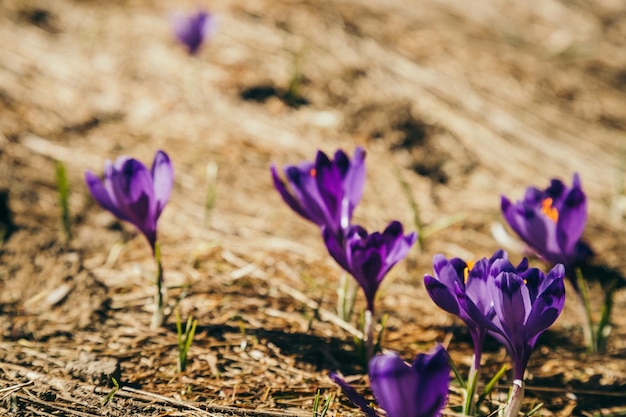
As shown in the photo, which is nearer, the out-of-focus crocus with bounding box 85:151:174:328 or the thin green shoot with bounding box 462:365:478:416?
the thin green shoot with bounding box 462:365:478:416

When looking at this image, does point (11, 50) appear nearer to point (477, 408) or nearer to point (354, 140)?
point (354, 140)

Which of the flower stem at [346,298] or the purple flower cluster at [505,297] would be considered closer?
the purple flower cluster at [505,297]

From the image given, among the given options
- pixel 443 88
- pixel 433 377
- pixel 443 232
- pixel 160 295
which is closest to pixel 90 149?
pixel 160 295

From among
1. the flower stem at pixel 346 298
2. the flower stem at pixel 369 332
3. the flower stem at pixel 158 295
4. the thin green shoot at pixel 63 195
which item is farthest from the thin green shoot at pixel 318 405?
the thin green shoot at pixel 63 195

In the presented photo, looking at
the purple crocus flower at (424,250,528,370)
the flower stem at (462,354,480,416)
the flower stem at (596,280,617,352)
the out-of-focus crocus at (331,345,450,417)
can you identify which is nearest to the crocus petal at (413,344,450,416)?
the out-of-focus crocus at (331,345,450,417)

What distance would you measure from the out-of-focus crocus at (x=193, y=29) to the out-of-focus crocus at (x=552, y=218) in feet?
6.94

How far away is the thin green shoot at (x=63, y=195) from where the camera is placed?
2125 millimetres

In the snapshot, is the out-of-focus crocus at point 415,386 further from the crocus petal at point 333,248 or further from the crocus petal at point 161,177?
the crocus petal at point 161,177

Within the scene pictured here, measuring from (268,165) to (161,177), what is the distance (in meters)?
1.24

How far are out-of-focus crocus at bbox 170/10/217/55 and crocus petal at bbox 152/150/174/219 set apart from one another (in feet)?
5.92

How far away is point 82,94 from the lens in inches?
129

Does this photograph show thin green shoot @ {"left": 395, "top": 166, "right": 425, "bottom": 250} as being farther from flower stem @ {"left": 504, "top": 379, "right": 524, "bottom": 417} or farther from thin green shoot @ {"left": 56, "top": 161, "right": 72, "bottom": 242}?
thin green shoot @ {"left": 56, "top": 161, "right": 72, "bottom": 242}

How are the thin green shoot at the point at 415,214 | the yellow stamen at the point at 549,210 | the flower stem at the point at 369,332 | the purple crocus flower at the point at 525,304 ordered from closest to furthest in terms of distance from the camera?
the purple crocus flower at the point at 525,304
the flower stem at the point at 369,332
the yellow stamen at the point at 549,210
the thin green shoot at the point at 415,214

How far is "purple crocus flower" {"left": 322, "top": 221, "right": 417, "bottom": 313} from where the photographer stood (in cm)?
150
